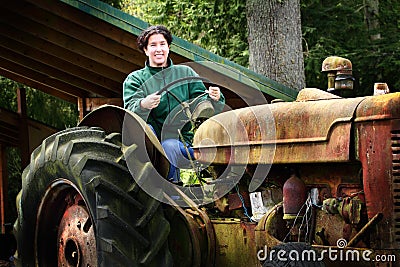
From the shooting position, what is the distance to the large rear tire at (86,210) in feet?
17.2

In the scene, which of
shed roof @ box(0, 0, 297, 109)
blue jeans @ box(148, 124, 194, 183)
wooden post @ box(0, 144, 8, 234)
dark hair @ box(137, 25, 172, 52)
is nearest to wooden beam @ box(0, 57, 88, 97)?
shed roof @ box(0, 0, 297, 109)

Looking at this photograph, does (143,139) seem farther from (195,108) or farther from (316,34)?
(316,34)

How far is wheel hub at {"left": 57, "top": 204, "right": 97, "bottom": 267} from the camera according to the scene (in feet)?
18.4

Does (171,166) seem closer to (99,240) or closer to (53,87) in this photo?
(99,240)

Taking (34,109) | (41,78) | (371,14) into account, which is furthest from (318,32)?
(34,109)

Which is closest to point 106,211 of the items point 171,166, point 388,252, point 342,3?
point 171,166

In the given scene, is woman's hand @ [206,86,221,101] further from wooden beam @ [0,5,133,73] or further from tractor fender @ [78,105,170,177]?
wooden beam @ [0,5,133,73]

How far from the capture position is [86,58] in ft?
35.9

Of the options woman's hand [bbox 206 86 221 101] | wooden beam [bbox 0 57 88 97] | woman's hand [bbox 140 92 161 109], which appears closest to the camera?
woman's hand [bbox 140 92 161 109]

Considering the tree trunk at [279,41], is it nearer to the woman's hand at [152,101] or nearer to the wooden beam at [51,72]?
the wooden beam at [51,72]

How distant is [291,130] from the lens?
536 centimetres

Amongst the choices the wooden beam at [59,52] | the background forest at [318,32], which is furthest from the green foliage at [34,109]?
the wooden beam at [59,52]
